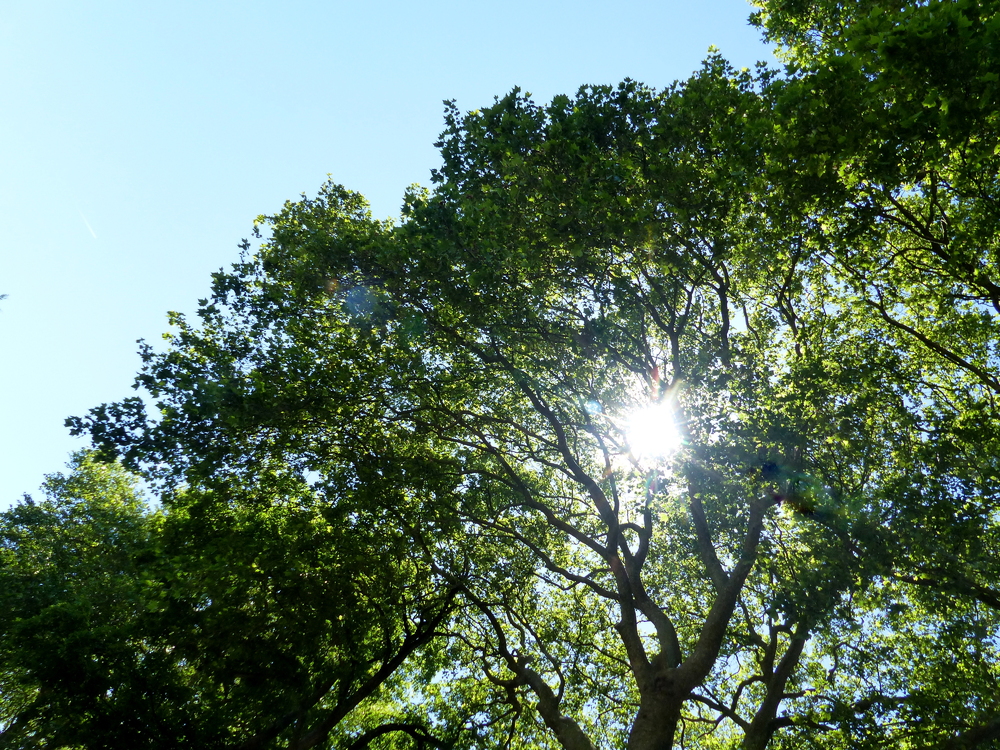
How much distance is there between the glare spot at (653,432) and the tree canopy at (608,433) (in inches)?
5.8

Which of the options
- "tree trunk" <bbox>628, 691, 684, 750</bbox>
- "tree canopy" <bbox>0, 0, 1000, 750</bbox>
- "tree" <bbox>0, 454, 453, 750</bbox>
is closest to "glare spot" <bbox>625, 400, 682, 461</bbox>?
"tree canopy" <bbox>0, 0, 1000, 750</bbox>

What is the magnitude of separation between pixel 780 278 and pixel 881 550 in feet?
22.4

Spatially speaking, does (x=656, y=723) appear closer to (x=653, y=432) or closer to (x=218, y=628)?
(x=653, y=432)

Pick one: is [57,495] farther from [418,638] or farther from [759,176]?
[759,176]

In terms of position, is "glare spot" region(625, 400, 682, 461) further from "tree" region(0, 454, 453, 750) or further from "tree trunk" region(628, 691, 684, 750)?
"tree" region(0, 454, 453, 750)

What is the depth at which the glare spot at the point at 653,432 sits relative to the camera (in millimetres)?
13883

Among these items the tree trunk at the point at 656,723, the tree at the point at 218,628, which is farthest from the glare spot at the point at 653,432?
the tree at the point at 218,628

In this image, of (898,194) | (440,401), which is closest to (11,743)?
(440,401)

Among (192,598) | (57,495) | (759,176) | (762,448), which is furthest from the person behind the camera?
(57,495)

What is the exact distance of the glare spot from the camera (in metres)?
13.9

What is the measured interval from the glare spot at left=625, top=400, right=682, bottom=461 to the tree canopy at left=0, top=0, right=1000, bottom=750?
0.15 metres

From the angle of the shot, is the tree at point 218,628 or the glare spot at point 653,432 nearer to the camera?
the glare spot at point 653,432

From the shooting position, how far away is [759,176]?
10672 millimetres

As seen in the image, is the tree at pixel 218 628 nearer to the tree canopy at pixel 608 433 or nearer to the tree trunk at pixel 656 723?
the tree canopy at pixel 608 433
